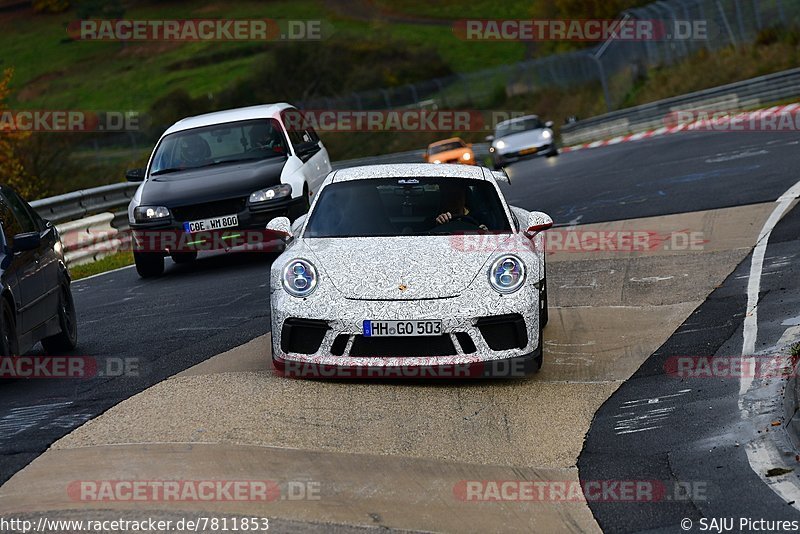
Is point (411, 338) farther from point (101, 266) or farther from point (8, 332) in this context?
point (101, 266)

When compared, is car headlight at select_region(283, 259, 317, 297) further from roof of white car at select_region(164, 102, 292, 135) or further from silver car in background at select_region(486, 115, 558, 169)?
silver car in background at select_region(486, 115, 558, 169)

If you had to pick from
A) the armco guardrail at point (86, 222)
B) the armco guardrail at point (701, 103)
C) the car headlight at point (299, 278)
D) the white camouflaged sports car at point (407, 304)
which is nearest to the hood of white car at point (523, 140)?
the armco guardrail at point (701, 103)

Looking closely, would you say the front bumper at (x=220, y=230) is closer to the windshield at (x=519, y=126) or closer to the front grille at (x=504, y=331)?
the front grille at (x=504, y=331)

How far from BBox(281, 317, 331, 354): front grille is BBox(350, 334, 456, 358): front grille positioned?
0.26 meters

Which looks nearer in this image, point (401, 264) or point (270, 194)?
point (401, 264)

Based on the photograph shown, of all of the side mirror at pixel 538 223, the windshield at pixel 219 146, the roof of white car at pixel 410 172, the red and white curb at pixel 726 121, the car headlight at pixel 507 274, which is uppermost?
the roof of white car at pixel 410 172

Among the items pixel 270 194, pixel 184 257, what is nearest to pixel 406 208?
pixel 270 194

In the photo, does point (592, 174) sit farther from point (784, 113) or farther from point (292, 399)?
point (292, 399)

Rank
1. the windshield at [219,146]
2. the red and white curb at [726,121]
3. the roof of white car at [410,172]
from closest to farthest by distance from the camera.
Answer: the roof of white car at [410,172] → the windshield at [219,146] → the red and white curb at [726,121]

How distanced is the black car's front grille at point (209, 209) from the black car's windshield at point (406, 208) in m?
5.56

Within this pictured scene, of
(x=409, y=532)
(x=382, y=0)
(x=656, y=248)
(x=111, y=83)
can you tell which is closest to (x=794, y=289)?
(x=656, y=248)

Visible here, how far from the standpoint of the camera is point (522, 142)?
120ft

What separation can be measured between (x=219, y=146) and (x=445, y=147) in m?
27.6

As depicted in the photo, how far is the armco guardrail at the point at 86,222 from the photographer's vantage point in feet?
64.5
